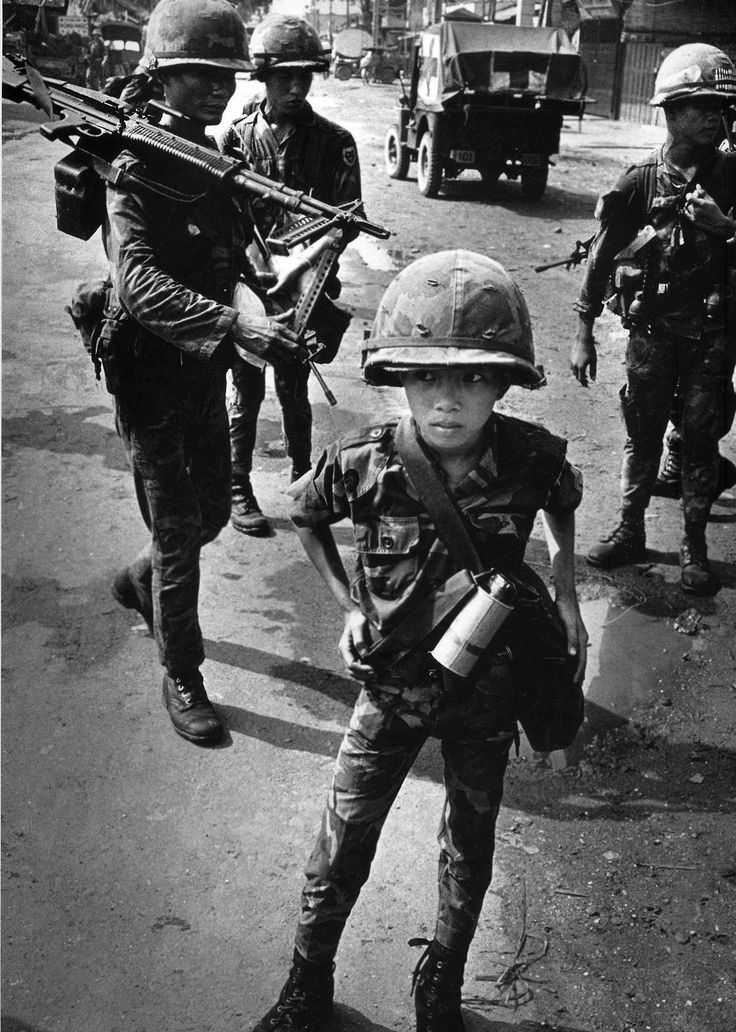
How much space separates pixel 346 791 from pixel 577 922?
1019 millimetres

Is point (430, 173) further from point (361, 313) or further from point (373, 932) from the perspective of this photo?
point (373, 932)

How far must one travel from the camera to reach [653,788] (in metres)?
3.53

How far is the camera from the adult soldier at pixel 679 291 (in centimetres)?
425

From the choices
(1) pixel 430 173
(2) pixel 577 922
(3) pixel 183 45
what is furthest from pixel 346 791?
(1) pixel 430 173

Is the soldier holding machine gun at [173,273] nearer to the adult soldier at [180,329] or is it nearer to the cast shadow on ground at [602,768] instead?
the adult soldier at [180,329]

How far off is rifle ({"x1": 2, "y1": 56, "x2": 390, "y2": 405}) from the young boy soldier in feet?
4.95

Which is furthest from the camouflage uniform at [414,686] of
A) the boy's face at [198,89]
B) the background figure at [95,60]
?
the background figure at [95,60]

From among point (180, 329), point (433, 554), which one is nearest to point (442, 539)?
point (433, 554)

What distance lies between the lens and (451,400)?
221 centimetres

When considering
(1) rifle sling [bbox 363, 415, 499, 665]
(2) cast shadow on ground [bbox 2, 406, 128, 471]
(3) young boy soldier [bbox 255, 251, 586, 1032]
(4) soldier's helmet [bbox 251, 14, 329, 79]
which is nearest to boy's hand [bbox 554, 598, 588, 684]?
(3) young boy soldier [bbox 255, 251, 586, 1032]

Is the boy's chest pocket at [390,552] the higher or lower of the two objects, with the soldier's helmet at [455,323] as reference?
lower

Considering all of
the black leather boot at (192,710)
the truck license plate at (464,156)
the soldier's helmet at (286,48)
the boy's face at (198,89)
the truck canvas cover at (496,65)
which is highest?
the truck canvas cover at (496,65)

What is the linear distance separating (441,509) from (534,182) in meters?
13.3

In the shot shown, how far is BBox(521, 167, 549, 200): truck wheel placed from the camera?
14281mm
